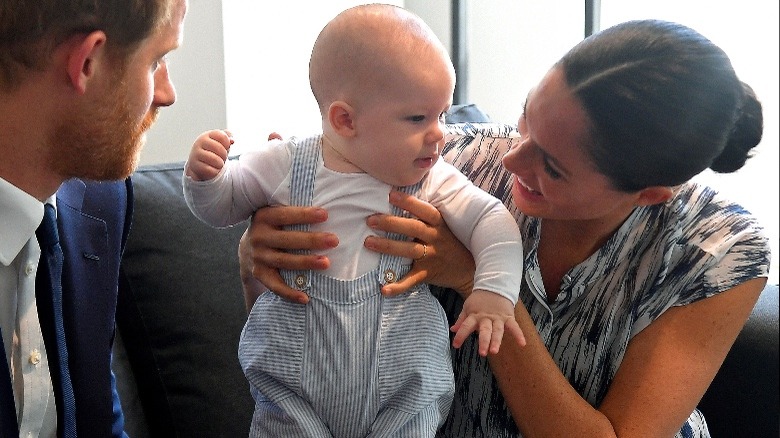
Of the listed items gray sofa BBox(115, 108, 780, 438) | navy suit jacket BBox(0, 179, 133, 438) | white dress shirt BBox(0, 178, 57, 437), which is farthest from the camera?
gray sofa BBox(115, 108, 780, 438)

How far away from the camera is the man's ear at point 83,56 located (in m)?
1.25

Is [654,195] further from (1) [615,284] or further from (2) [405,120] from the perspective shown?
(2) [405,120]

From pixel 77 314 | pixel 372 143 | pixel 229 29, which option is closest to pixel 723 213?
pixel 372 143

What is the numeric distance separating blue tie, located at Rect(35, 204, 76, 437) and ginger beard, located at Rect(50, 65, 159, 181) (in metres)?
0.09

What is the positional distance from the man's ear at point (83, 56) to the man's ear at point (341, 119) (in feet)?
1.07

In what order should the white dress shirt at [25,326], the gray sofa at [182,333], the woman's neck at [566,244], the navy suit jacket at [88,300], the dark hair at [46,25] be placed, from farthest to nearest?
the gray sofa at [182,333], the woman's neck at [566,244], the navy suit jacket at [88,300], the white dress shirt at [25,326], the dark hair at [46,25]

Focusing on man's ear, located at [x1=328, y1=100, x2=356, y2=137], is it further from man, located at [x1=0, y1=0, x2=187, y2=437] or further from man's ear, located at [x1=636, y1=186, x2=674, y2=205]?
man's ear, located at [x1=636, y1=186, x2=674, y2=205]

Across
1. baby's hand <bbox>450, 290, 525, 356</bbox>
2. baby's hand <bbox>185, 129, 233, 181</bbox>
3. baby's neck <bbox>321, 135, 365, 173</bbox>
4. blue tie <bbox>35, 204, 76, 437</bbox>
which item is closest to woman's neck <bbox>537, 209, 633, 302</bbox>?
baby's hand <bbox>450, 290, 525, 356</bbox>

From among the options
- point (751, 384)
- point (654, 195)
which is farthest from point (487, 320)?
point (751, 384)

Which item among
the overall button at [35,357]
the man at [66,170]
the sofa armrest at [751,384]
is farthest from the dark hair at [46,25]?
the sofa armrest at [751,384]

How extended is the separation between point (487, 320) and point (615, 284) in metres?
0.36

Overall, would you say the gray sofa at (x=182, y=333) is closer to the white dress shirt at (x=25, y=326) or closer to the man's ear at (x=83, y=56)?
the white dress shirt at (x=25, y=326)

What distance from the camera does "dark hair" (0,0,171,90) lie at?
48.3 inches

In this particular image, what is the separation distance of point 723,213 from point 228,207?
80cm
